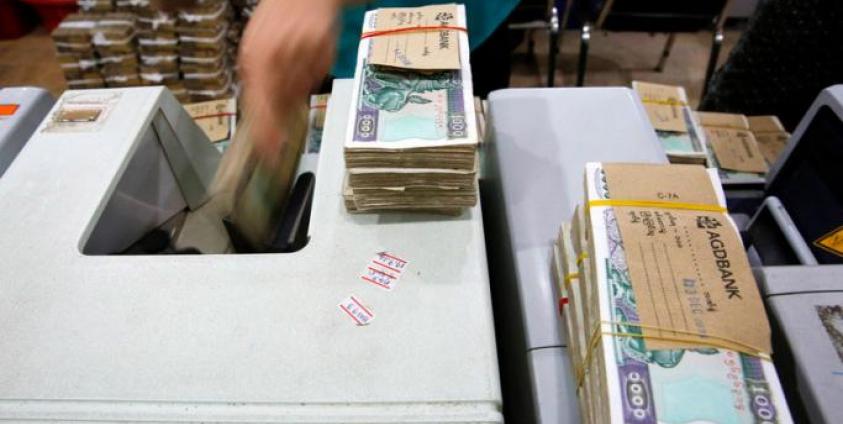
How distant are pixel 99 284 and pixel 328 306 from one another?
0.28 metres

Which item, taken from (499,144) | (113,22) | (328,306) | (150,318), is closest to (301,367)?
(328,306)

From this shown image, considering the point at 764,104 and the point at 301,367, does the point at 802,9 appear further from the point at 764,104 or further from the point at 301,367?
the point at 301,367

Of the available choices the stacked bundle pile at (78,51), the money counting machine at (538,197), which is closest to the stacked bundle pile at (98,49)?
the stacked bundle pile at (78,51)

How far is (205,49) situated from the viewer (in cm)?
235

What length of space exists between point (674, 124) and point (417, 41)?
0.97 meters

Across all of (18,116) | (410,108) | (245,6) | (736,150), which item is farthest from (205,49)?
(736,150)

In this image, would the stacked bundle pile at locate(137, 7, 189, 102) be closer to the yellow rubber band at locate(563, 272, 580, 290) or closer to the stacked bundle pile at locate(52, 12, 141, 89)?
the stacked bundle pile at locate(52, 12, 141, 89)

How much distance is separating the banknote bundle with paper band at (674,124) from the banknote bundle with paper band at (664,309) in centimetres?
77

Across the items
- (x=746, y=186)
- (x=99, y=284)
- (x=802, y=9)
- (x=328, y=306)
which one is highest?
(x=802, y=9)

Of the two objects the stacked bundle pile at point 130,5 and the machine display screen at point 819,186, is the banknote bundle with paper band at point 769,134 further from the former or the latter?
the stacked bundle pile at point 130,5

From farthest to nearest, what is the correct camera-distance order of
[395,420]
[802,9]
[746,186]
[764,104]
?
[764,104], [802,9], [746,186], [395,420]

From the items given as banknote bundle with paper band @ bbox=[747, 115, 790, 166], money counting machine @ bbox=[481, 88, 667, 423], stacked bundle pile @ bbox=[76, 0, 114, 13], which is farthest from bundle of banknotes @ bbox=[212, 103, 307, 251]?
stacked bundle pile @ bbox=[76, 0, 114, 13]

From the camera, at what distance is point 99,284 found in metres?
0.63

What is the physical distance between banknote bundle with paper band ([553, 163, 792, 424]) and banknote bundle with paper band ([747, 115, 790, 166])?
1.15 m
